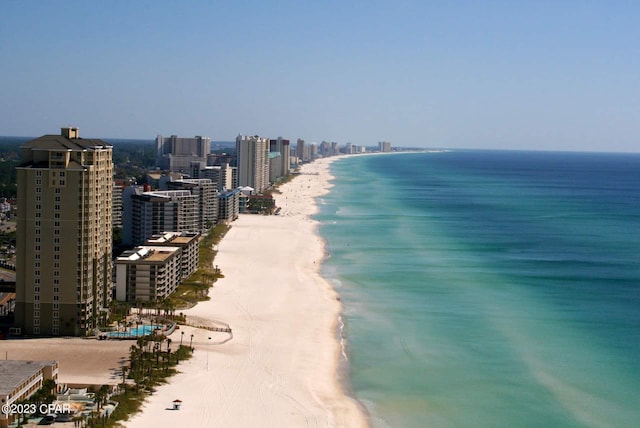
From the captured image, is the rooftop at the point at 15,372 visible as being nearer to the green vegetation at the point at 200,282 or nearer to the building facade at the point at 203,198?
the green vegetation at the point at 200,282

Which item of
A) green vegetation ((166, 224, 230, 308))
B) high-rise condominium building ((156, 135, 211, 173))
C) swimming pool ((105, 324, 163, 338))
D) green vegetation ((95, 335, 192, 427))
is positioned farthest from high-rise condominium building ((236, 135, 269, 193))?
green vegetation ((95, 335, 192, 427))

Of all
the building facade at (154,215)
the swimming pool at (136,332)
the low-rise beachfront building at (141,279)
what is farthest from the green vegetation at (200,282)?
the swimming pool at (136,332)

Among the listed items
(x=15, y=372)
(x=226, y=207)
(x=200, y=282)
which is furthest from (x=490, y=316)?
(x=226, y=207)

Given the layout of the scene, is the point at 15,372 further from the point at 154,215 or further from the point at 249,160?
the point at 249,160

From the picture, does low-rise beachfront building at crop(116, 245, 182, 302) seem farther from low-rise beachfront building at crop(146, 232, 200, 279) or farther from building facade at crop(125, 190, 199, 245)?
building facade at crop(125, 190, 199, 245)

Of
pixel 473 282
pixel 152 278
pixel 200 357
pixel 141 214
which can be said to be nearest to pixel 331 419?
pixel 200 357

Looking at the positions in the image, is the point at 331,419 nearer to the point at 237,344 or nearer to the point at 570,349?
the point at 237,344

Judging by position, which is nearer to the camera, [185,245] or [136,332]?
[136,332]
